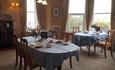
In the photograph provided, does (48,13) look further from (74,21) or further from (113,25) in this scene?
(113,25)

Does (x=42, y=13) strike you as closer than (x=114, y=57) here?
No

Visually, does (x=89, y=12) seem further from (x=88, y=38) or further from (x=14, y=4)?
(x=14, y=4)

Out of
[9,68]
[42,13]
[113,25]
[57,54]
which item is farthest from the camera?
[42,13]

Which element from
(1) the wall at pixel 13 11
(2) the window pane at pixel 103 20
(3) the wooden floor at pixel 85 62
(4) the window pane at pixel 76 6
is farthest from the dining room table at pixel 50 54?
(4) the window pane at pixel 76 6

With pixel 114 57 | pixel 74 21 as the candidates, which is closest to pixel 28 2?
pixel 74 21

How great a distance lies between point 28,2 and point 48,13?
109 centimetres

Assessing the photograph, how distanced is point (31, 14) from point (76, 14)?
7.11 feet

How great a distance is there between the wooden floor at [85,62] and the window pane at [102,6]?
83.2 inches

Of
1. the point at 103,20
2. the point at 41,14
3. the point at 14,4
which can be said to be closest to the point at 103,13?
the point at 103,20

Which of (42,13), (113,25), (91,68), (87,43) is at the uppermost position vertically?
(42,13)

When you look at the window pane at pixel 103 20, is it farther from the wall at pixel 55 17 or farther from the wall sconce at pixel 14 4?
the wall sconce at pixel 14 4

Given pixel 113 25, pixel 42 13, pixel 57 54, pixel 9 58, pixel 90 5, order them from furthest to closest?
pixel 42 13
pixel 90 5
pixel 113 25
pixel 9 58
pixel 57 54

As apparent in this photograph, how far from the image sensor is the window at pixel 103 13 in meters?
7.39

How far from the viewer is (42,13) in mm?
8234
